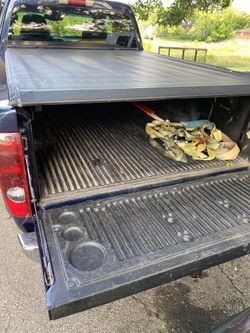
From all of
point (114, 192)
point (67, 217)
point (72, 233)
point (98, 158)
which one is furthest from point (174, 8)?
point (72, 233)

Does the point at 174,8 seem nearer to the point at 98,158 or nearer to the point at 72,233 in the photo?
the point at 98,158

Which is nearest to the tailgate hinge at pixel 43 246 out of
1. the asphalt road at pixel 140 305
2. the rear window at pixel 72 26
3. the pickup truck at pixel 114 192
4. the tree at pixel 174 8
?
the pickup truck at pixel 114 192

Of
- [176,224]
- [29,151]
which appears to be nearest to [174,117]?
[176,224]

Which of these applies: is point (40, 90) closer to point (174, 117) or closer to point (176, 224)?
point (176, 224)

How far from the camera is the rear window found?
3.97 m

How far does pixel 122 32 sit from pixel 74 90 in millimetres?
3755

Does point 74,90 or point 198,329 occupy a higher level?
point 74,90

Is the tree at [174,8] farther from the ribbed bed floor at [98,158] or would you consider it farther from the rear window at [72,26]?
the ribbed bed floor at [98,158]

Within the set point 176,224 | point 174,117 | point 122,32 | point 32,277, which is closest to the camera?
point 176,224

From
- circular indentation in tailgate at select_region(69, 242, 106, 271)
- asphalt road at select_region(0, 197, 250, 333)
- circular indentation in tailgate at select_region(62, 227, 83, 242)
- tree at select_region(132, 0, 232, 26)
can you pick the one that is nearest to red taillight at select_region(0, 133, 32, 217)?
circular indentation in tailgate at select_region(62, 227, 83, 242)

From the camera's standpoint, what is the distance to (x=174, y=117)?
353 centimetres

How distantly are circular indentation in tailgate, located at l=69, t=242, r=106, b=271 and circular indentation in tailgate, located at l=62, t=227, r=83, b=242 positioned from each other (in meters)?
0.07

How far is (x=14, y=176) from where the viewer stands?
1697 millimetres

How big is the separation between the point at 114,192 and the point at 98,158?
0.69 meters
